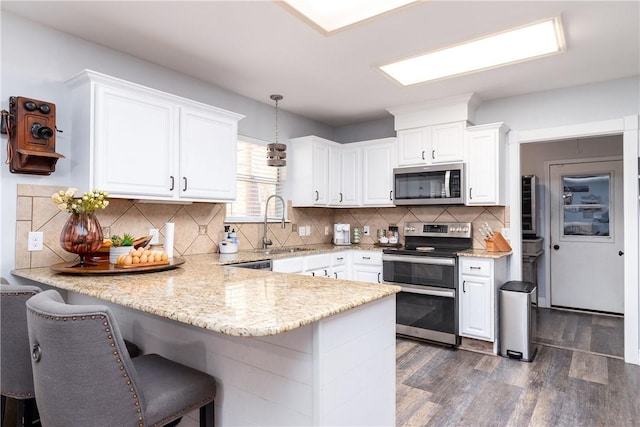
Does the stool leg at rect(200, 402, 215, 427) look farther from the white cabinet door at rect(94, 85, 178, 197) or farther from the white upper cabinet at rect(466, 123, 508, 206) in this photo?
the white upper cabinet at rect(466, 123, 508, 206)

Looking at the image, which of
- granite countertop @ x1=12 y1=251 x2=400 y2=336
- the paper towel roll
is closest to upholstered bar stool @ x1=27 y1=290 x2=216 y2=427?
granite countertop @ x1=12 y1=251 x2=400 y2=336

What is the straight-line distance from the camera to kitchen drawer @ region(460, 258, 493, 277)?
11.2 feet

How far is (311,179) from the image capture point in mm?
4246

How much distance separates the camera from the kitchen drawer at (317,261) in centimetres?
368

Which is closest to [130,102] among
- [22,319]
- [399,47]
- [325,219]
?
[22,319]

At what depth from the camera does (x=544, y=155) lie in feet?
17.1

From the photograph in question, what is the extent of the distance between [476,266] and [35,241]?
335 centimetres

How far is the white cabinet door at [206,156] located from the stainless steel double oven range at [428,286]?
70.1 inches

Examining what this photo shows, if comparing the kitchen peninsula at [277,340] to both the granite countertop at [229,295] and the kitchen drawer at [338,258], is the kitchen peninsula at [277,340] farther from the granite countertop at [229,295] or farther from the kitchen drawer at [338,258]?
the kitchen drawer at [338,258]

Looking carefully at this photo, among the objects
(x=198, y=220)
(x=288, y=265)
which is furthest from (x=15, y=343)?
(x=288, y=265)

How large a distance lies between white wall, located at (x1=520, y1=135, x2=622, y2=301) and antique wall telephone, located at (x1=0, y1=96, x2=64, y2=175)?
16.5ft

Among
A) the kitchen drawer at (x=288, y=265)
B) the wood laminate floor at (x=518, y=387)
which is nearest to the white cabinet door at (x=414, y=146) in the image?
the kitchen drawer at (x=288, y=265)

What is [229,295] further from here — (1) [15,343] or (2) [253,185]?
(2) [253,185]

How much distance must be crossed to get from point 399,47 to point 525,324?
2456 millimetres
